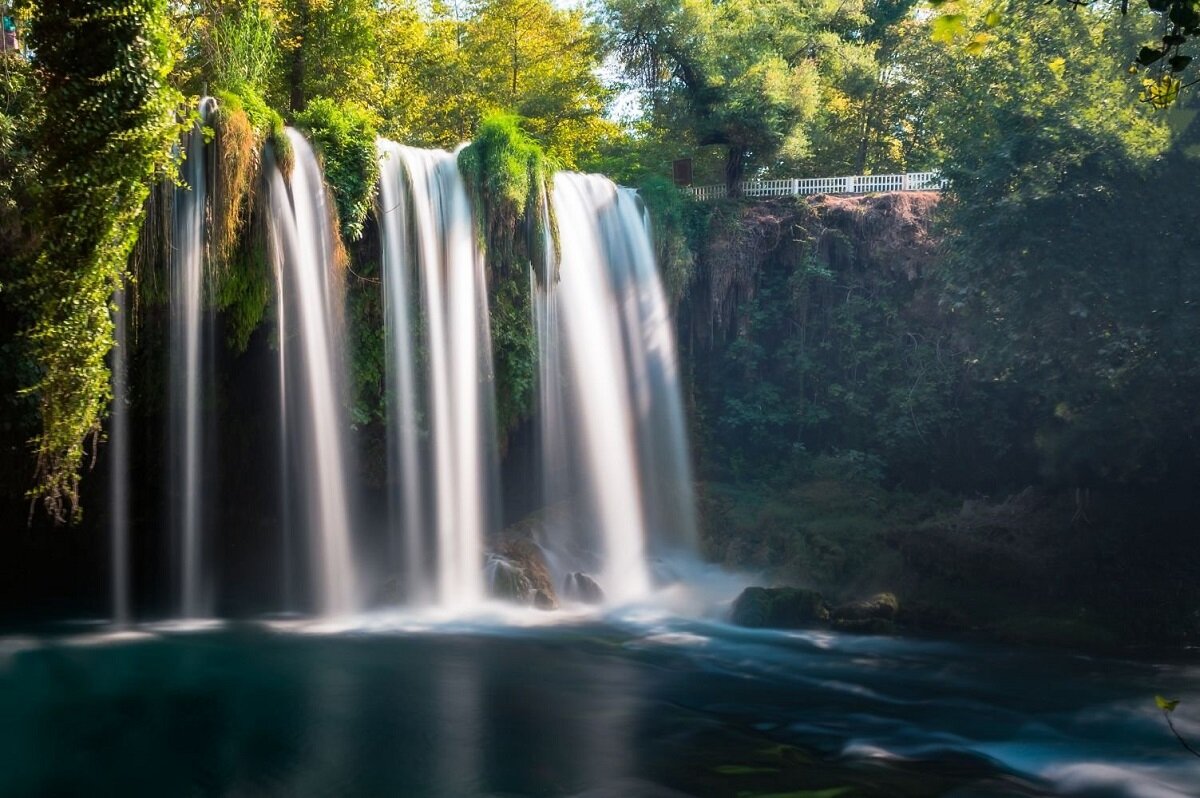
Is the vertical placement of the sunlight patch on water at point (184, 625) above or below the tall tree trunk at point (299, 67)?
below

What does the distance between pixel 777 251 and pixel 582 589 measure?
10481mm

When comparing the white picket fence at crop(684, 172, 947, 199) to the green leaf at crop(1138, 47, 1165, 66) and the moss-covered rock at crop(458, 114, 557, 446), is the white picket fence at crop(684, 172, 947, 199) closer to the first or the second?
the moss-covered rock at crop(458, 114, 557, 446)

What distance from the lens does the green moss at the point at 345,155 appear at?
15094 millimetres

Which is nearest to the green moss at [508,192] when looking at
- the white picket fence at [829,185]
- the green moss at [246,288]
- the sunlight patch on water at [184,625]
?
the green moss at [246,288]

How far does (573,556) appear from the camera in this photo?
1933 cm

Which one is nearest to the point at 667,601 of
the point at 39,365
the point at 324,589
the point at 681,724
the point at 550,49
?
the point at 324,589

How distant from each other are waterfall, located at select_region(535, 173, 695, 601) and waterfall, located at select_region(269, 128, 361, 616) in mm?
4536

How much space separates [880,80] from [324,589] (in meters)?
24.6

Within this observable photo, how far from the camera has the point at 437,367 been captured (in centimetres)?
1688

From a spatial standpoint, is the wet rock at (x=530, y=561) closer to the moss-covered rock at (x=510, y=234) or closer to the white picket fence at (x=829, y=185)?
the moss-covered rock at (x=510, y=234)

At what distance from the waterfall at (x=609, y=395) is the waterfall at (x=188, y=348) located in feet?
21.3

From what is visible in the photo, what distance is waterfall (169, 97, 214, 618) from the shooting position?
13633mm

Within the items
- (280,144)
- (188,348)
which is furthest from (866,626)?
(280,144)

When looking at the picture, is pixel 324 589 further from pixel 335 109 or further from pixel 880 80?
pixel 880 80
